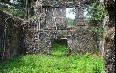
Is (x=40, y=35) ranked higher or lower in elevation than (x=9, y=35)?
lower

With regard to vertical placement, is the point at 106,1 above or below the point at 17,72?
above

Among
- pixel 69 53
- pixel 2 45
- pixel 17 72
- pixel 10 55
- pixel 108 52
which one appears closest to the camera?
pixel 108 52

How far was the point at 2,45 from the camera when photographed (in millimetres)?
21953

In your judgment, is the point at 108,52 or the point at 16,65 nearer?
the point at 108,52

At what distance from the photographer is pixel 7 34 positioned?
22.8m

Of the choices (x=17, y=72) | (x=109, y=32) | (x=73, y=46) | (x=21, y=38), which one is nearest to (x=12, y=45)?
(x=21, y=38)

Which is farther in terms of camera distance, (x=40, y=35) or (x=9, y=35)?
(x=40, y=35)

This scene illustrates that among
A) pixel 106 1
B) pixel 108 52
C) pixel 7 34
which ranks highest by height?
pixel 106 1

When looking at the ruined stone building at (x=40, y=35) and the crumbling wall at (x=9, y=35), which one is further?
the ruined stone building at (x=40, y=35)

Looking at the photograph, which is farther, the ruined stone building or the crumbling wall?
the ruined stone building

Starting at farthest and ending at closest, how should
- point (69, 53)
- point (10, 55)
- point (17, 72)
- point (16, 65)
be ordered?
point (69, 53), point (10, 55), point (16, 65), point (17, 72)

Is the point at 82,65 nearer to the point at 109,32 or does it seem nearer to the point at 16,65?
the point at 16,65

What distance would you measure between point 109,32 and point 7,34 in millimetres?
16954

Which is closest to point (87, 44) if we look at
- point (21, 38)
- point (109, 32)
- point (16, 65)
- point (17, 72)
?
point (21, 38)
